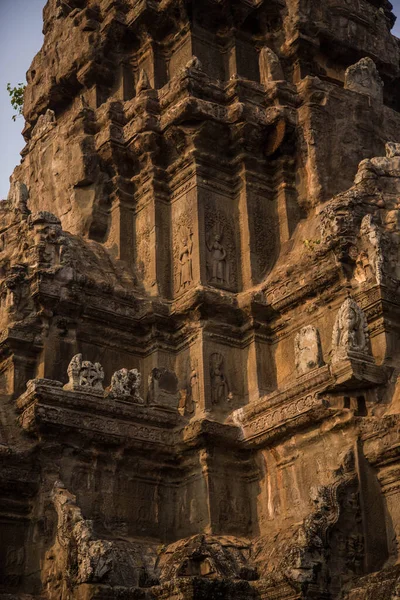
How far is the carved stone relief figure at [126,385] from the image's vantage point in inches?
800

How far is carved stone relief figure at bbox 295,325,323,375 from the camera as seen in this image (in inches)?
771

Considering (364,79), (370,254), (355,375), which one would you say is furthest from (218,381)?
(364,79)

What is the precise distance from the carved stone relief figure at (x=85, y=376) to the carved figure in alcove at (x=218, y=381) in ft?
7.79

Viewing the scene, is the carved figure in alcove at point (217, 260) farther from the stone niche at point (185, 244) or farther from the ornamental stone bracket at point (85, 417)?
the ornamental stone bracket at point (85, 417)

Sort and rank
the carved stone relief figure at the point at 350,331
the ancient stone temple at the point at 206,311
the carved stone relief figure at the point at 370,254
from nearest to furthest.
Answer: the ancient stone temple at the point at 206,311 → the carved stone relief figure at the point at 350,331 → the carved stone relief figure at the point at 370,254

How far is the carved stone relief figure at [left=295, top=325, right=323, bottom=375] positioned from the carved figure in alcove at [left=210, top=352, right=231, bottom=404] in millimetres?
1985

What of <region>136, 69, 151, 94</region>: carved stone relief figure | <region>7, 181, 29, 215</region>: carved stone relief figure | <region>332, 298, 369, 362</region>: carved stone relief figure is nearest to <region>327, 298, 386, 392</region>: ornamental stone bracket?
<region>332, 298, 369, 362</region>: carved stone relief figure

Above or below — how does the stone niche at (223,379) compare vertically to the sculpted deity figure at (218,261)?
below

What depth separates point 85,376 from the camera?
20062mm

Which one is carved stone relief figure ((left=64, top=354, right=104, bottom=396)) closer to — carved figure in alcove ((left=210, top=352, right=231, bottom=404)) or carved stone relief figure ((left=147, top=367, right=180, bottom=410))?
carved stone relief figure ((left=147, top=367, right=180, bottom=410))

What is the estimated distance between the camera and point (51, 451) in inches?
755

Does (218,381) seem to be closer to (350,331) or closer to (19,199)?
(350,331)

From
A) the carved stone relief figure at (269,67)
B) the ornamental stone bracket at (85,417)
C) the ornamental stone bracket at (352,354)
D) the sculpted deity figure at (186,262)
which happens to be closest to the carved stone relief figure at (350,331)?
the ornamental stone bracket at (352,354)

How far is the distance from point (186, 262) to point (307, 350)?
4287 millimetres
